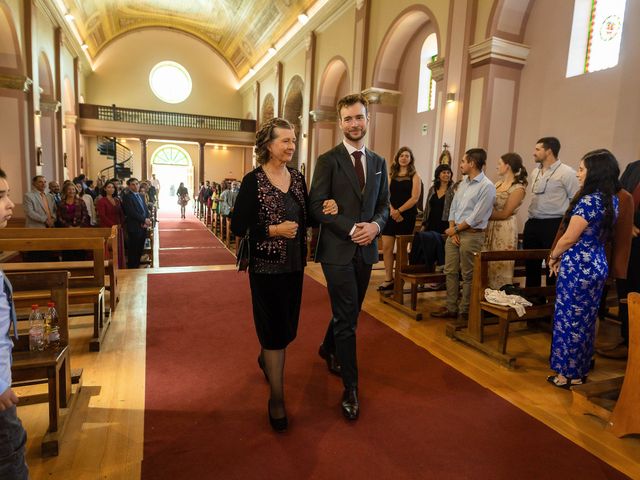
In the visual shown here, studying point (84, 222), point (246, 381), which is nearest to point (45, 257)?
point (84, 222)

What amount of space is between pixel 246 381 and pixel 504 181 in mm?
2977

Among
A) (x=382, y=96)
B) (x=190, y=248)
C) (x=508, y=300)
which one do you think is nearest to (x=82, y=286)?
(x=508, y=300)

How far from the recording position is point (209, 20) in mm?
19547

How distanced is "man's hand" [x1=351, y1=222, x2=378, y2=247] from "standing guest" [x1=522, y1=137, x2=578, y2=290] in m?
2.41

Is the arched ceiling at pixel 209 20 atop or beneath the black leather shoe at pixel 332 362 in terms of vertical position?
atop

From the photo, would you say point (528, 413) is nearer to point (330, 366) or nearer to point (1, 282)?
point (330, 366)

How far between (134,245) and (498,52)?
6274mm

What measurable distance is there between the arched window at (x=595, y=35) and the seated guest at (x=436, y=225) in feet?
11.1

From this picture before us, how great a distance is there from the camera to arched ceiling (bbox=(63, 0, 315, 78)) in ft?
48.3

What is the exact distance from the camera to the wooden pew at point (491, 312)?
127 inches

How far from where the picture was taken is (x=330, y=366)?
2.96 m

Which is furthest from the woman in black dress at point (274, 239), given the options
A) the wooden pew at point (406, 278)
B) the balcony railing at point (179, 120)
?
the balcony railing at point (179, 120)

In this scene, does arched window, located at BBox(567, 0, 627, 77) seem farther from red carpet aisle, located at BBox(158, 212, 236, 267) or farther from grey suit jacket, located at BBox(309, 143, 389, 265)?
red carpet aisle, located at BBox(158, 212, 236, 267)

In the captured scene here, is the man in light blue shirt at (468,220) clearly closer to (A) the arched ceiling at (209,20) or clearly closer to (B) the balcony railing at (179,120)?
(A) the arched ceiling at (209,20)
